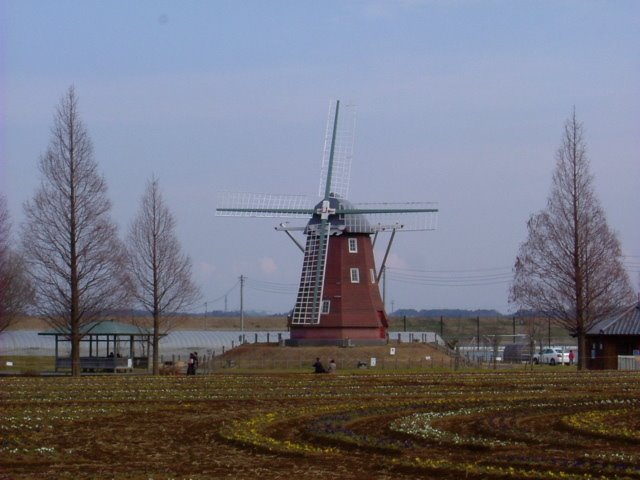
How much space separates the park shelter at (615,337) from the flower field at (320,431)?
24.8m

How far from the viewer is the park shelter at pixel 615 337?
2618 inches

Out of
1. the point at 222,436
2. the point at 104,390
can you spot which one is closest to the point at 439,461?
the point at 222,436

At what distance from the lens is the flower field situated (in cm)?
1862

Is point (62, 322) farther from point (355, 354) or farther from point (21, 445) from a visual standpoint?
point (21, 445)

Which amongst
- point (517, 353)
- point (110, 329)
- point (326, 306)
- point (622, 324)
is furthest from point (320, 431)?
point (517, 353)

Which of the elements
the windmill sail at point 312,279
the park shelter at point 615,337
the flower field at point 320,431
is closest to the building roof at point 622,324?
the park shelter at point 615,337

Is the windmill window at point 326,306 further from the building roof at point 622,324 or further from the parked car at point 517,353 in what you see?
the parked car at point 517,353

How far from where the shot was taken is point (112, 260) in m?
54.2

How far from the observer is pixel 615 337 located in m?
67.4

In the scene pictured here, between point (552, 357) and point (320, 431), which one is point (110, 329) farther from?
point (320, 431)

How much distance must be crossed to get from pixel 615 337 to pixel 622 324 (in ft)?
3.16

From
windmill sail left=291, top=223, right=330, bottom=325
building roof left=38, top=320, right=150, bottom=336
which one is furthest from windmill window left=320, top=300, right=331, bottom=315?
building roof left=38, top=320, right=150, bottom=336

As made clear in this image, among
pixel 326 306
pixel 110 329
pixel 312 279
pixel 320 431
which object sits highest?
pixel 312 279

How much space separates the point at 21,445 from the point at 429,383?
1001 inches
